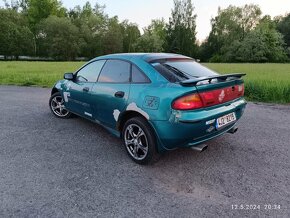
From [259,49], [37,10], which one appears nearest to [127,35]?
[37,10]

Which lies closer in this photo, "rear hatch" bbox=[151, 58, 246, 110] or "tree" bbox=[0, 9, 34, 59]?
"rear hatch" bbox=[151, 58, 246, 110]

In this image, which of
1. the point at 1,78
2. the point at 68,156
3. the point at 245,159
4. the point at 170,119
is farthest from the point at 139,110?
the point at 1,78

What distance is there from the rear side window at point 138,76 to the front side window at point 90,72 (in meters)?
0.90

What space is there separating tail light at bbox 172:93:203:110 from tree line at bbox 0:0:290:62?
2182 inches

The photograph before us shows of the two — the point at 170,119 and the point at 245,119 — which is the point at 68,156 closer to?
the point at 170,119

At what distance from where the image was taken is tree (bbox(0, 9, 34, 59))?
56000mm

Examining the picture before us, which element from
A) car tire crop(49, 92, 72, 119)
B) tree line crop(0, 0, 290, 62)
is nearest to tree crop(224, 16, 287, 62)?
tree line crop(0, 0, 290, 62)

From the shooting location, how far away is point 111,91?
3.65 m

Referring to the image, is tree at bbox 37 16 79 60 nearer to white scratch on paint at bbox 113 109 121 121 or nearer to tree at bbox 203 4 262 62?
tree at bbox 203 4 262 62

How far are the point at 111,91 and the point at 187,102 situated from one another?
50.5 inches

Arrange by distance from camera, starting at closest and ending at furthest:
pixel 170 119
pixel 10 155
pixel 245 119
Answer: pixel 170 119 → pixel 10 155 → pixel 245 119

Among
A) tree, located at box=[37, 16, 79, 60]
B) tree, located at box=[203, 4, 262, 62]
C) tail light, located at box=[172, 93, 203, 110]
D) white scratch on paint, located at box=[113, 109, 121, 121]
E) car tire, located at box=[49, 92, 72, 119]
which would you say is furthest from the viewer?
tree, located at box=[203, 4, 262, 62]

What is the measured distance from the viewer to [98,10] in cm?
7331

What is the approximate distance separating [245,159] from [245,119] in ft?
7.39
